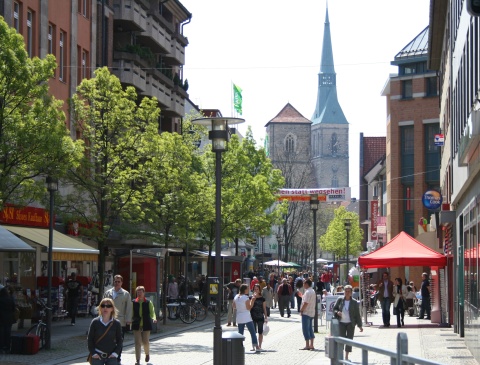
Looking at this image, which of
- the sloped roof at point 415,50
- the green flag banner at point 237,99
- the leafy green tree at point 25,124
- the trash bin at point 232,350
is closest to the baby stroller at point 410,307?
the leafy green tree at point 25,124

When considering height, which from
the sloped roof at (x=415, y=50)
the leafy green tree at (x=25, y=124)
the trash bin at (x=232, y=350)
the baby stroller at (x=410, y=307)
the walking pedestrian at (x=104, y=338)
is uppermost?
the sloped roof at (x=415, y=50)

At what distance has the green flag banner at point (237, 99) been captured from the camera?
11342cm

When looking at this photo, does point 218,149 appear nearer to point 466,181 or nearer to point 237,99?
point 466,181

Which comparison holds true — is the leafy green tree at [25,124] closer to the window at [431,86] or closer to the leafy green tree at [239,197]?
the leafy green tree at [239,197]

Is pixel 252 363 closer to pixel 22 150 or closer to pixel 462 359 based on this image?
pixel 462 359

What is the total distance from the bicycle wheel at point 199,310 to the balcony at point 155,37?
2048 centimetres

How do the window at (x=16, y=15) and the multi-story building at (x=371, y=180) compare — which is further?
the multi-story building at (x=371, y=180)

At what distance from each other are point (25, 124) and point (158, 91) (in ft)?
107

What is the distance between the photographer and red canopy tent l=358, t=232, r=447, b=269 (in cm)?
3400

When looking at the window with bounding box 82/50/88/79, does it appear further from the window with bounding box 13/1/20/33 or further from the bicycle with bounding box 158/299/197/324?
the bicycle with bounding box 158/299/197/324

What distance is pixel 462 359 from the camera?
2233cm

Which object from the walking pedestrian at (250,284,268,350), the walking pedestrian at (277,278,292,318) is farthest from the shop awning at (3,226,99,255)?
the walking pedestrian at (277,278,292,318)

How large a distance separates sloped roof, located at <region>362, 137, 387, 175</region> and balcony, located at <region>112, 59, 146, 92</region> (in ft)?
202

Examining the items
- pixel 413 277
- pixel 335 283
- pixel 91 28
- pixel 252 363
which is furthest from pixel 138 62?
pixel 335 283
